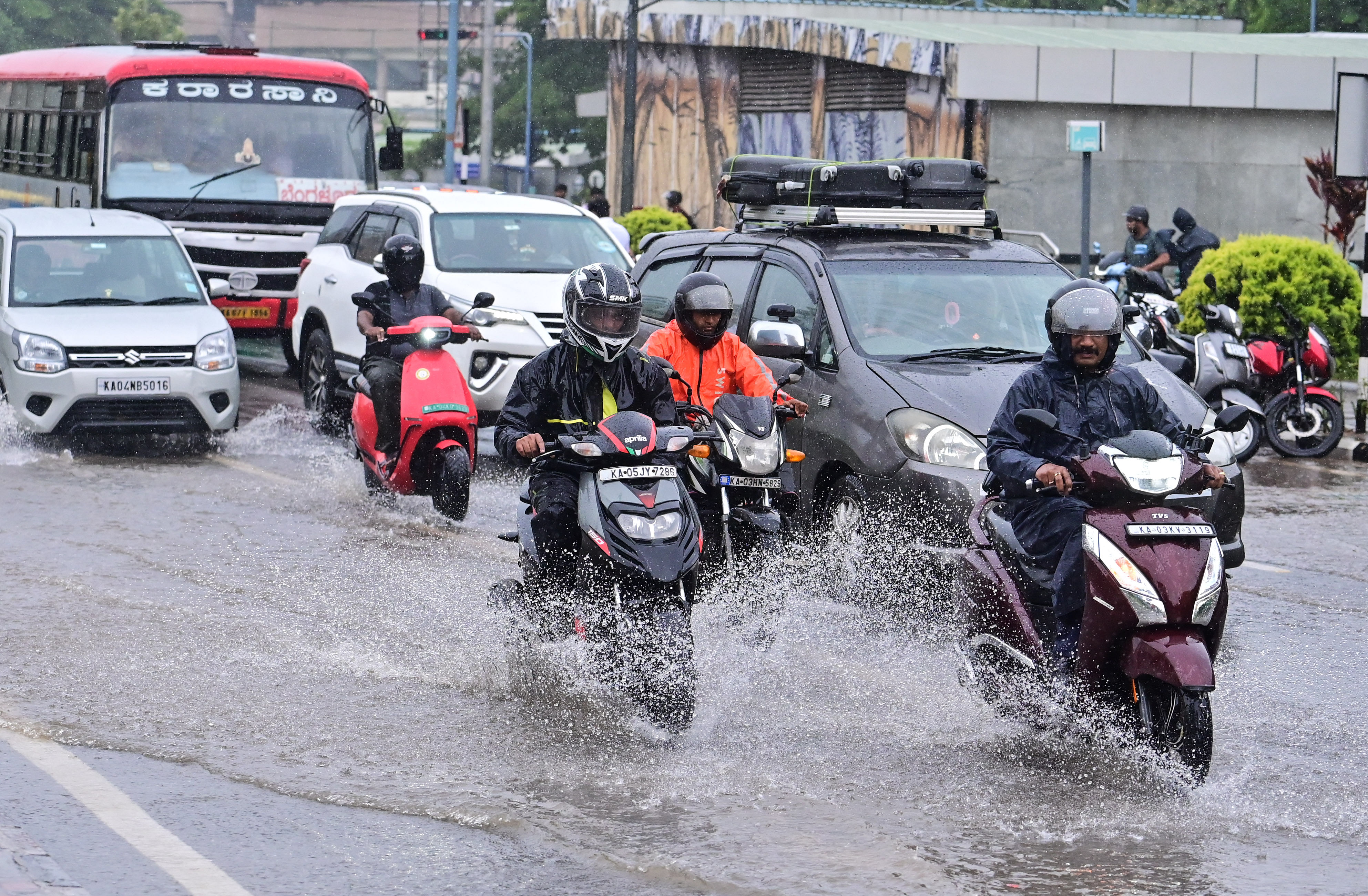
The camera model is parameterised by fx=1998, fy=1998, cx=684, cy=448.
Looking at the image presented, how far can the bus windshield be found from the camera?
2028 cm

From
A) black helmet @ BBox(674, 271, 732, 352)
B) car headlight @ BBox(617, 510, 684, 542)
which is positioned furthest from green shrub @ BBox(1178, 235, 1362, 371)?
car headlight @ BBox(617, 510, 684, 542)

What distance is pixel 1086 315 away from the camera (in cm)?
655

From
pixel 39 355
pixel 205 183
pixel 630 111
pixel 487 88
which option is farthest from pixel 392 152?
pixel 487 88

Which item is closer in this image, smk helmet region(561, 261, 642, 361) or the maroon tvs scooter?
the maroon tvs scooter

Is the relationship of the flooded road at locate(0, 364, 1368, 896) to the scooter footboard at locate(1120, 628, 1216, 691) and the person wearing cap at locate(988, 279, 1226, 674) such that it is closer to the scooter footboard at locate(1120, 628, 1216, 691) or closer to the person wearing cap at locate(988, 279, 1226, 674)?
the scooter footboard at locate(1120, 628, 1216, 691)

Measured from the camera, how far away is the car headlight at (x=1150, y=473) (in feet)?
19.6

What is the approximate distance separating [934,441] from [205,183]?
1349cm

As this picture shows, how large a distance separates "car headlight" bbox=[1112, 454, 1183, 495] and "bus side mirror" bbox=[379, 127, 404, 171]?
16.6m

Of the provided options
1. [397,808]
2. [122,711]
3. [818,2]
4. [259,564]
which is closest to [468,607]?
[259,564]

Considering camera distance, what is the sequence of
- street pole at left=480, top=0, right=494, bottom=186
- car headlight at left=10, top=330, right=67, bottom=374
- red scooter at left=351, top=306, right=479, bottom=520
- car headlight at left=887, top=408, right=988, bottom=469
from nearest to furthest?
1. car headlight at left=887, top=408, right=988, bottom=469
2. red scooter at left=351, top=306, right=479, bottom=520
3. car headlight at left=10, top=330, right=67, bottom=374
4. street pole at left=480, top=0, right=494, bottom=186

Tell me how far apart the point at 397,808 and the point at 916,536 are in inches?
134

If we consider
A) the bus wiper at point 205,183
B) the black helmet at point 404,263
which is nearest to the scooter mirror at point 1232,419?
the black helmet at point 404,263

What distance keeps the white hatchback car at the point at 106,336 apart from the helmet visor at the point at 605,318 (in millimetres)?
7454

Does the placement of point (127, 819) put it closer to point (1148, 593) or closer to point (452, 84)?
point (1148, 593)
